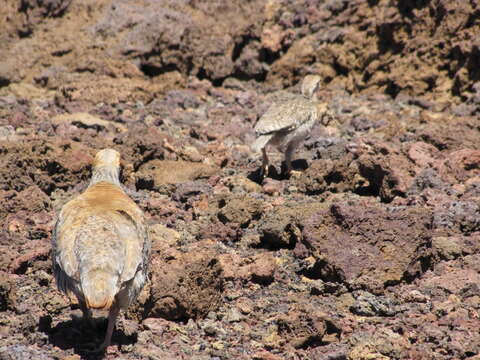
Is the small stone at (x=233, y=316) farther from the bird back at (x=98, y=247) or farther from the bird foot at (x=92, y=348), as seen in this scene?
the bird foot at (x=92, y=348)

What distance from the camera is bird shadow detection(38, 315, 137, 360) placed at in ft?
22.0

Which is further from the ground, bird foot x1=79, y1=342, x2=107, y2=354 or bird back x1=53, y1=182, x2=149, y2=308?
bird back x1=53, y1=182, x2=149, y2=308

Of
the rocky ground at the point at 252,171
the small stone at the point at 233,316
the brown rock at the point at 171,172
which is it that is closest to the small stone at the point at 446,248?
the rocky ground at the point at 252,171

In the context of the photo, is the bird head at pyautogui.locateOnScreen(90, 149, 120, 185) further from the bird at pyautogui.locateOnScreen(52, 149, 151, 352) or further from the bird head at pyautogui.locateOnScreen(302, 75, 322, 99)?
the bird head at pyautogui.locateOnScreen(302, 75, 322, 99)

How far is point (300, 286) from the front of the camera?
26.5 feet

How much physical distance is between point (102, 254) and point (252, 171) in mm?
5465

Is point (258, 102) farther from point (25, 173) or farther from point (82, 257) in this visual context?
point (82, 257)

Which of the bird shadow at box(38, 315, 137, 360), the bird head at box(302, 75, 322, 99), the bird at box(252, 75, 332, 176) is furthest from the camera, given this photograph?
the bird head at box(302, 75, 322, 99)

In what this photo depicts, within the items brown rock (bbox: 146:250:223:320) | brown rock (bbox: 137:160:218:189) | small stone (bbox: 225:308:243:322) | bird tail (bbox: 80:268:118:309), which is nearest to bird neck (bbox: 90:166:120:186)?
brown rock (bbox: 146:250:223:320)

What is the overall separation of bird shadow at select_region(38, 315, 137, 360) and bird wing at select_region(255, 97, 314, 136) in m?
4.68

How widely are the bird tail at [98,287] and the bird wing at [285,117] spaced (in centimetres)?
532

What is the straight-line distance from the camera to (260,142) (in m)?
10.9

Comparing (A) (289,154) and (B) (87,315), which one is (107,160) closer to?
(B) (87,315)

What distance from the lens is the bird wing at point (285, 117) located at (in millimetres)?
11055
